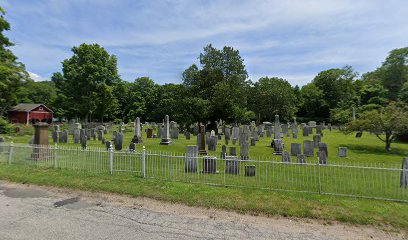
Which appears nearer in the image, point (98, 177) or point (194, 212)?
point (194, 212)

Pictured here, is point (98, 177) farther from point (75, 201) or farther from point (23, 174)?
point (23, 174)

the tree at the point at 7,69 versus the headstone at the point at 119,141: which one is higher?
the tree at the point at 7,69

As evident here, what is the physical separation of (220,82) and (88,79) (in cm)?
2116

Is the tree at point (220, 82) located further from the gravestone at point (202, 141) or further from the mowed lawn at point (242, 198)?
the mowed lawn at point (242, 198)

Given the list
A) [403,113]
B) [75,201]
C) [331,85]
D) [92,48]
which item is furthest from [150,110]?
[75,201]

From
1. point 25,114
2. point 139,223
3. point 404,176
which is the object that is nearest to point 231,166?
point 139,223

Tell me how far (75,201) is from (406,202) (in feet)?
28.4

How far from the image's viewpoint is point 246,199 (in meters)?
7.09

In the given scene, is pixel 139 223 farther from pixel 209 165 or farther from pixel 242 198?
pixel 209 165

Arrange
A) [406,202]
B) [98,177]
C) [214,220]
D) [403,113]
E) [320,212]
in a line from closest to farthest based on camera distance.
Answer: [214,220] < [320,212] < [406,202] < [98,177] < [403,113]

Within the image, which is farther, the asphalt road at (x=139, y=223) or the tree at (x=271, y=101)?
the tree at (x=271, y=101)

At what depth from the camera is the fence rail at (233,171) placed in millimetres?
8016

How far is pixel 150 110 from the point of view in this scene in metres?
62.6

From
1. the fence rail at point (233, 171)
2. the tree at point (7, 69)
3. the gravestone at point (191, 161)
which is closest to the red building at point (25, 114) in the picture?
the tree at point (7, 69)
